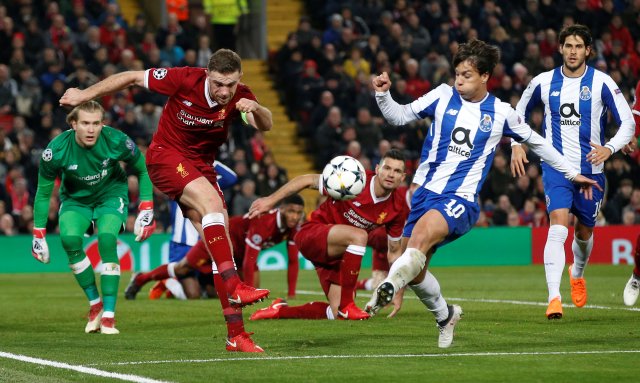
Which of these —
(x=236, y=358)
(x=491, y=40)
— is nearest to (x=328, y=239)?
Answer: (x=236, y=358)

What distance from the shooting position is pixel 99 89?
28.5ft

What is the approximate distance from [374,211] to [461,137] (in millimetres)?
2773

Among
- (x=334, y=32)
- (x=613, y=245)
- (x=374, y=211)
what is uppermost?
(x=334, y=32)

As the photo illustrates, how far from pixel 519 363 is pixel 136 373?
234 cm

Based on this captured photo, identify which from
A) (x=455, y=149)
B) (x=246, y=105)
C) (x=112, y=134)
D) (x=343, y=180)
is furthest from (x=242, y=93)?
(x=112, y=134)

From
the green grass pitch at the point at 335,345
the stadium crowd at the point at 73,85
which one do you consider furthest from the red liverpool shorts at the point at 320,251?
the stadium crowd at the point at 73,85

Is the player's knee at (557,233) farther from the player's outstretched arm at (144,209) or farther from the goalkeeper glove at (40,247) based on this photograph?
the goalkeeper glove at (40,247)

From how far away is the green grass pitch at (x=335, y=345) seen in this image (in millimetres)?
7328

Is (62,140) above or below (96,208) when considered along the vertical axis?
above

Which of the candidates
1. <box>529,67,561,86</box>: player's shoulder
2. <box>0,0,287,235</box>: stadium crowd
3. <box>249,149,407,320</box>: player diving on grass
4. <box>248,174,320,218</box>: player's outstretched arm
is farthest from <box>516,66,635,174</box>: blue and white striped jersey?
<box>0,0,287,235</box>: stadium crowd

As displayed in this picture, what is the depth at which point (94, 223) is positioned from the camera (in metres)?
11.4

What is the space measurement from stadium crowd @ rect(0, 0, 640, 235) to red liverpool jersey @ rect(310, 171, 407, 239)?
10.5 m

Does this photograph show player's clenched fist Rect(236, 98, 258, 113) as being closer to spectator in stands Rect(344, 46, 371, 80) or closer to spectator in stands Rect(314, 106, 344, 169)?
spectator in stands Rect(314, 106, 344, 169)

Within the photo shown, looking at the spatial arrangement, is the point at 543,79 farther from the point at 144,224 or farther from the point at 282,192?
the point at 144,224
